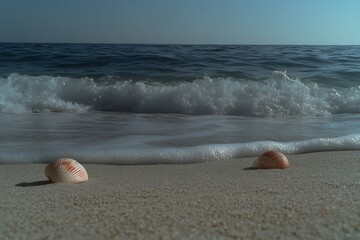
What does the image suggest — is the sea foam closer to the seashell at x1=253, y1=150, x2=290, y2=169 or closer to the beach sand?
the seashell at x1=253, y1=150, x2=290, y2=169

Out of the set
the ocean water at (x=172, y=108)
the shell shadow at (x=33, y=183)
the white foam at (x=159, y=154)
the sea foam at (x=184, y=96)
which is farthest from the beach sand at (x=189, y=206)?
the sea foam at (x=184, y=96)

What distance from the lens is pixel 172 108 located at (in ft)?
23.4

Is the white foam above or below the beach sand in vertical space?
below

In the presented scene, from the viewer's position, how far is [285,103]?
279 inches

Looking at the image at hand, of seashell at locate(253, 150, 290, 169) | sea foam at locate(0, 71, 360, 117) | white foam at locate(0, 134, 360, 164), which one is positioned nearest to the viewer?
seashell at locate(253, 150, 290, 169)

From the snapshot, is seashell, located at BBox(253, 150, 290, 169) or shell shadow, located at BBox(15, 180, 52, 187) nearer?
shell shadow, located at BBox(15, 180, 52, 187)

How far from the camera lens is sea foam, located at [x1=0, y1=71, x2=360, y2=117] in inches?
273

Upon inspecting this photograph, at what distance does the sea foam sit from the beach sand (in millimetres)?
4022

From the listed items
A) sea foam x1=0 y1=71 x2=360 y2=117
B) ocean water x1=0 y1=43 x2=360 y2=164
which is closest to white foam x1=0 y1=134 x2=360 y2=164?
ocean water x1=0 y1=43 x2=360 y2=164

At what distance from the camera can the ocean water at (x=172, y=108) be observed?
12.4 ft

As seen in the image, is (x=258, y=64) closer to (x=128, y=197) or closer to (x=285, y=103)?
(x=285, y=103)

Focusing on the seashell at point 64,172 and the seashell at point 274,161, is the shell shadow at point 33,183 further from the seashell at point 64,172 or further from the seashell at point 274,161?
the seashell at point 274,161

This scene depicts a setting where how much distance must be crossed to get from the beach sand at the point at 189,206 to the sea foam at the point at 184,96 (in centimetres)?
402

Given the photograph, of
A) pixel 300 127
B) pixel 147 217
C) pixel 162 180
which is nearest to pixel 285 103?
pixel 300 127
